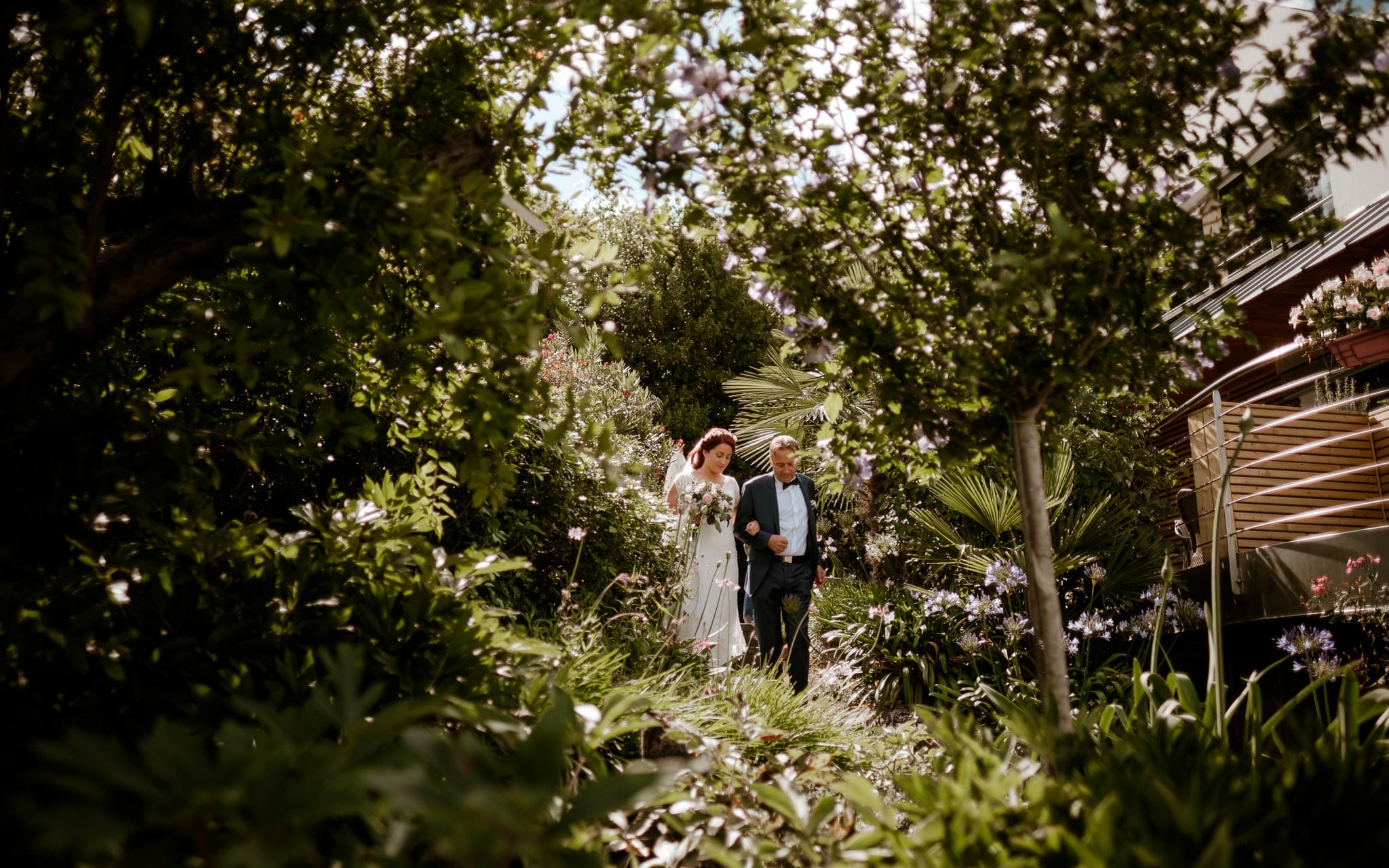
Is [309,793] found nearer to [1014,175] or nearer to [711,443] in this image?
[1014,175]

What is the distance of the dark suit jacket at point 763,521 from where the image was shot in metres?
5.43

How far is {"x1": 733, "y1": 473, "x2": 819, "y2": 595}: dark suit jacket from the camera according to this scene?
17.8ft

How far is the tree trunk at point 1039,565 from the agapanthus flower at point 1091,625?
352 centimetres

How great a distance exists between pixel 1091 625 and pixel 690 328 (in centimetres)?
1167

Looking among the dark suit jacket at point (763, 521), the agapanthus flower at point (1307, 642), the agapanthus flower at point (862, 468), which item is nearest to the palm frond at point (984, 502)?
the dark suit jacket at point (763, 521)

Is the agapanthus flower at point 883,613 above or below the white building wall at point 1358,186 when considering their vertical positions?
below

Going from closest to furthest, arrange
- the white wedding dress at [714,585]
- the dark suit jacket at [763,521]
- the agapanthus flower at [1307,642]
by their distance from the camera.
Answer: the agapanthus flower at [1307,642]
the dark suit jacket at [763,521]
the white wedding dress at [714,585]

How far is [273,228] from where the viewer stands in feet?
4.99

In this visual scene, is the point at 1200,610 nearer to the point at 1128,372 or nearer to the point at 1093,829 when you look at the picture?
the point at 1128,372

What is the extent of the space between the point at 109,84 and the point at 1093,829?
94.7 inches

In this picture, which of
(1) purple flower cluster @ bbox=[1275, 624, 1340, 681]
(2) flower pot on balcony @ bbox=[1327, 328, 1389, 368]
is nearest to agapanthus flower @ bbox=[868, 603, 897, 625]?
(1) purple flower cluster @ bbox=[1275, 624, 1340, 681]

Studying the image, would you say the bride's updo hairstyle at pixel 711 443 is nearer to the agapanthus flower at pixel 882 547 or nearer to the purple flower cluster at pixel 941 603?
the agapanthus flower at pixel 882 547

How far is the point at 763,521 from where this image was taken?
5.46m

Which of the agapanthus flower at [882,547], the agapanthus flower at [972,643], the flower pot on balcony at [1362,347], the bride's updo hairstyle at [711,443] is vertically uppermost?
the bride's updo hairstyle at [711,443]
